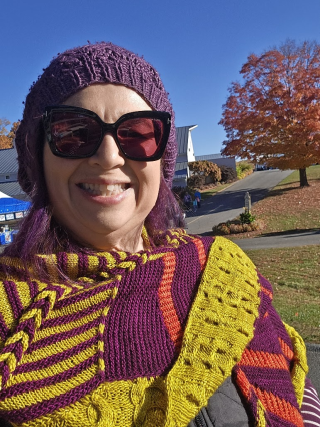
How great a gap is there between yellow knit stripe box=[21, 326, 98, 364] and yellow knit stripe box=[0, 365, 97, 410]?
9 cm

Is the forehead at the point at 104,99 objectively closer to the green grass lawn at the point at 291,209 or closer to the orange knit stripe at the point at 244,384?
the orange knit stripe at the point at 244,384

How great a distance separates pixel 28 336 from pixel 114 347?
0.87ft

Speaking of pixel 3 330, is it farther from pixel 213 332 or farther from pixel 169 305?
pixel 213 332

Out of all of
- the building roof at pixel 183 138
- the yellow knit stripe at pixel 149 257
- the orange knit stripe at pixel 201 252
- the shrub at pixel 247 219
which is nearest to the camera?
the yellow knit stripe at pixel 149 257

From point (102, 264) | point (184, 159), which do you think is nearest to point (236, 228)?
point (102, 264)

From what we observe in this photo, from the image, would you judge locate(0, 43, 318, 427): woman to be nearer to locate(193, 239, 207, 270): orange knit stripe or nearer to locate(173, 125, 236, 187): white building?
locate(193, 239, 207, 270): orange knit stripe

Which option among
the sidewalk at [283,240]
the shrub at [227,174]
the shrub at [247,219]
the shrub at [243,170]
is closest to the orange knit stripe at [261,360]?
the sidewalk at [283,240]

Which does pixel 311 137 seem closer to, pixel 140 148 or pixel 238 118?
pixel 238 118

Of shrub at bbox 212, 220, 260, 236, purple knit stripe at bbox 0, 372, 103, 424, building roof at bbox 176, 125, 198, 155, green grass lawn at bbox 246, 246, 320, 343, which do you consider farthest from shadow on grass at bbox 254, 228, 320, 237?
building roof at bbox 176, 125, 198, 155

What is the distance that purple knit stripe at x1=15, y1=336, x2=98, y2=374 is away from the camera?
112 centimetres

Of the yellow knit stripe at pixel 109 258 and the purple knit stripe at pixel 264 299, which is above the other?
the yellow knit stripe at pixel 109 258

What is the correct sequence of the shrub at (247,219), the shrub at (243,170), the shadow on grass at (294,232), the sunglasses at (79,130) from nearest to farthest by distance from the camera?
the sunglasses at (79,130) < the shadow on grass at (294,232) < the shrub at (247,219) < the shrub at (243,170)

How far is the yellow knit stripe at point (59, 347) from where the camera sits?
3.75 feet

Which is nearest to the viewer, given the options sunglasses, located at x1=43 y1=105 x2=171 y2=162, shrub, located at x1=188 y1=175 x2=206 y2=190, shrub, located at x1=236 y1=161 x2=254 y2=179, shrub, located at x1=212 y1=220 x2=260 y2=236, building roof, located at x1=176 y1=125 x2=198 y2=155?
sunglasses, located at x1=43 y1=105 x2=171 y2=162
